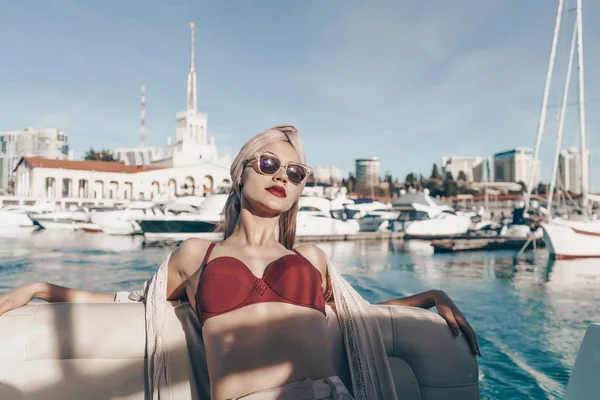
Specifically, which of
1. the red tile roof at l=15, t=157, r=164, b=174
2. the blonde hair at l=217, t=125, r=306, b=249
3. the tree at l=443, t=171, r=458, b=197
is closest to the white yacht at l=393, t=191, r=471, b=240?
the blonde hair at l=217, t=125, r=306, b=249

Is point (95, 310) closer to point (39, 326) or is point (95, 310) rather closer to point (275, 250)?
point (39, 326)

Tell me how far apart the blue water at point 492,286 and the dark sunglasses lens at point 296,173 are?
387cm

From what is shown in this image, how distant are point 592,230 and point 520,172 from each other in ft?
525

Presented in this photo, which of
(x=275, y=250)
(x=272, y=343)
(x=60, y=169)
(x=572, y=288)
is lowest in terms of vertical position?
(x=572, y=288)

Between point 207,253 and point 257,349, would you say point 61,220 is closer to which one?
point 207,253

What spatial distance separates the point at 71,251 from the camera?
21.6 m

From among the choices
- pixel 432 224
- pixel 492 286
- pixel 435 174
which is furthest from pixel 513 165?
pixel 492 286

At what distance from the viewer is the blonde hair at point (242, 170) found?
8.12 feet

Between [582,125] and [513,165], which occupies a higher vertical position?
[513,165]

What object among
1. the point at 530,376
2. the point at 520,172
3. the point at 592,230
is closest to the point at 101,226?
the point at 592,230

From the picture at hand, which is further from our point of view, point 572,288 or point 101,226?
point 101,226

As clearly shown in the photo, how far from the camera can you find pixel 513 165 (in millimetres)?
166125

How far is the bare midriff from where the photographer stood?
2059 millimetres

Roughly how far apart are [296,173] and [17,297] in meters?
1.54
